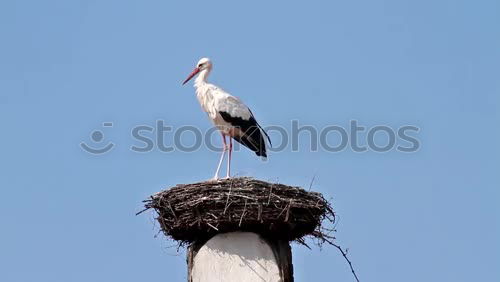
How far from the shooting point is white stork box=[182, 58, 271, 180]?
11914 millimetres

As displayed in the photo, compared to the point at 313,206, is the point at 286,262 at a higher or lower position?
lower

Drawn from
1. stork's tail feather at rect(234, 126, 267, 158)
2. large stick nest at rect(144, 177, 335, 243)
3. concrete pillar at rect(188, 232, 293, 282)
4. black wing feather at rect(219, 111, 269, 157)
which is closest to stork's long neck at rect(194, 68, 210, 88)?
black wing feather at rect(219, 111, 269, 157)

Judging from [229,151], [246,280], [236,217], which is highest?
[229,151]

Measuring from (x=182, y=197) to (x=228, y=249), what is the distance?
723 mm

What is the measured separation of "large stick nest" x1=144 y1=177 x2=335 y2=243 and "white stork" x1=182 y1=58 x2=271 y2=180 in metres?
1.99

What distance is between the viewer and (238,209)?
31.0 ft

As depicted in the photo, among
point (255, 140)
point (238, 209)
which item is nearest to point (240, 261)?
point (238, 209)

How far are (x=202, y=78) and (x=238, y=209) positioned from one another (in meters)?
3.43

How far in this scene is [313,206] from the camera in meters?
9.74

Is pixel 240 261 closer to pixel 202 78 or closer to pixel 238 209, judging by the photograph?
pixel 238 209

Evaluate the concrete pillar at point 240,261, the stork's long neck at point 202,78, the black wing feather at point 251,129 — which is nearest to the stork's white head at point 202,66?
the stork's long neck at point 202,78

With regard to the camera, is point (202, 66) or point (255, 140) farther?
point (202, 66)

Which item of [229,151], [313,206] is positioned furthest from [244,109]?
[313,206]

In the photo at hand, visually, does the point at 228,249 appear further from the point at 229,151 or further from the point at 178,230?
the point at 229,151
